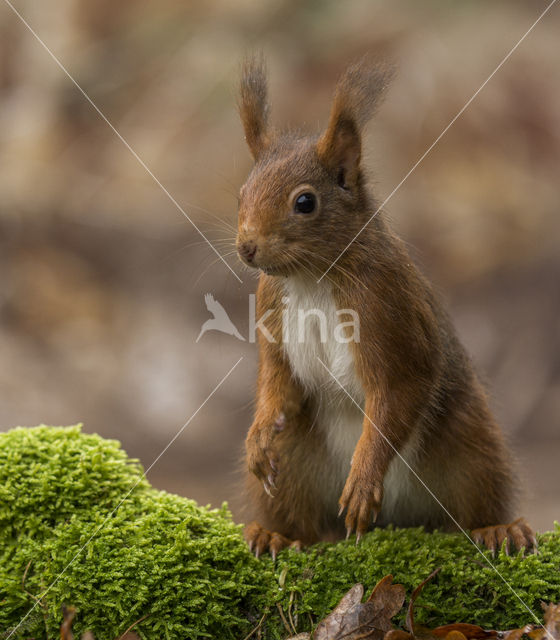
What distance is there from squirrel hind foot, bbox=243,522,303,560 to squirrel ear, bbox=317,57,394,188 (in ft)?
5.18

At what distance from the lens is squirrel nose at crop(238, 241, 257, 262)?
3.34m

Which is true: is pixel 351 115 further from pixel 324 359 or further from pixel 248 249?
pixel 324 359

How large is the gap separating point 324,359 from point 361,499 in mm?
646

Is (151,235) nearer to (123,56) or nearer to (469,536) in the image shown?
(123,56)

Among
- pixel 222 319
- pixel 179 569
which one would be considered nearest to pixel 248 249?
pixel 179 569

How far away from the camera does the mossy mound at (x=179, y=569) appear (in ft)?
10.4

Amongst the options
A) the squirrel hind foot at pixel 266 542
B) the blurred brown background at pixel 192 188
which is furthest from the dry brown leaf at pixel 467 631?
the blurred brown background at pixel 192 188

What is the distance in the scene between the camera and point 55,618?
3154 mm

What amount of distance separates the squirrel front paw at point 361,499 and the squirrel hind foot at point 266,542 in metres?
0.41

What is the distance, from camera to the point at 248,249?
334 cm

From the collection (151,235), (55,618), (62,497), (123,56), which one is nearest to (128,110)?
(123,56)

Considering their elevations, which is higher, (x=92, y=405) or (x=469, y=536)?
(x=92, y=405)

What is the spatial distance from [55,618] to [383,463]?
4.56 ft

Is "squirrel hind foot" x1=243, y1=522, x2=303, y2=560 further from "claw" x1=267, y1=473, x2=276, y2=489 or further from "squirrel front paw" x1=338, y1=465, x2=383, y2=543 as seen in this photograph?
"squirrel front paw" x1=338, y1=465, x2=383, y2=543
